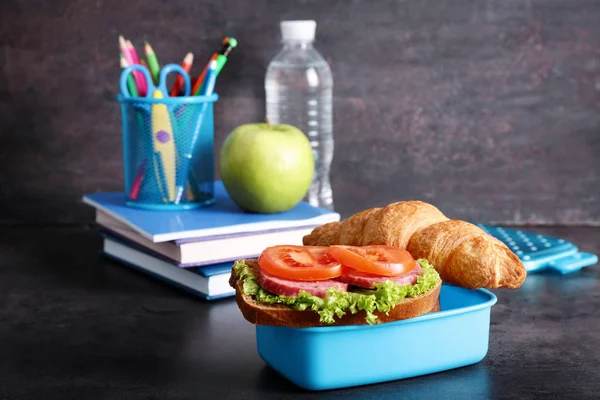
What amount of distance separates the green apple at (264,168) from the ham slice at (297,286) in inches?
19.9

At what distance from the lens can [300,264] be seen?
3.01ft

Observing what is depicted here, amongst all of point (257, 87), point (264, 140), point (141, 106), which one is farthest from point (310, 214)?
point (257, 87)

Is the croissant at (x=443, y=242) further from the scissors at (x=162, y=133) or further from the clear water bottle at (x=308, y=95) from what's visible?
the clear water bottle at (x=308, y=95)

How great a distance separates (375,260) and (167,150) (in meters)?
0.63

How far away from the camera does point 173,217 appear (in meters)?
1.41

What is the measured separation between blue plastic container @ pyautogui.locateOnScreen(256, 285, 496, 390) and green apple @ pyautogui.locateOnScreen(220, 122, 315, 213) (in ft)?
1.41

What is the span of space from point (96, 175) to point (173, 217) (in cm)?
45

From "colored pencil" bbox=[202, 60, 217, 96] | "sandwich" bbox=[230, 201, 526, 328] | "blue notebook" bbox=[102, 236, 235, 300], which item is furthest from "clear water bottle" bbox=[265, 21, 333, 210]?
"sandwich" bbox=[230, 201, 526, 328]

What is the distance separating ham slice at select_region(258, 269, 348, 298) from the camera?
89cm

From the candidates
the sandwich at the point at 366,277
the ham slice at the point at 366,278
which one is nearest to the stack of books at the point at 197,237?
the sandwich at the point at 366,277

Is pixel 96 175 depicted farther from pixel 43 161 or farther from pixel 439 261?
pixel 439 261

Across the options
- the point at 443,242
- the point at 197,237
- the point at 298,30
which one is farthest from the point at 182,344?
the point at 298,30

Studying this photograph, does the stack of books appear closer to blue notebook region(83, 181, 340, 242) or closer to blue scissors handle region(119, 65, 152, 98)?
blue notebook region(83, 181, 340, 242)

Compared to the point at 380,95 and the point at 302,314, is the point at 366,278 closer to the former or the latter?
the point at 302,314
